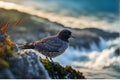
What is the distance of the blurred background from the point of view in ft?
78.3

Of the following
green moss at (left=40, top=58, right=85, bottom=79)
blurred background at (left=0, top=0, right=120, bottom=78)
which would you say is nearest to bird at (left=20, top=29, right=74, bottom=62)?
green moss at (left=40, top=58, right=85, bottom=79)

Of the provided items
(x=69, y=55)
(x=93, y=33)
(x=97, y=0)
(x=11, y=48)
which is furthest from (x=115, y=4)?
(x=11, y=48)

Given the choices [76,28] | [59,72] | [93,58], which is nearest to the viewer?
[59,72]

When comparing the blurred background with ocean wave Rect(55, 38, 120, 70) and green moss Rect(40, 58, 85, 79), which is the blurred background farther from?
green moss Rect(40, 58, 85, 79)

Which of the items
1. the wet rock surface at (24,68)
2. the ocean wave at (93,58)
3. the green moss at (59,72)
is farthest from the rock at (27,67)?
the ocean wave at (93,58)

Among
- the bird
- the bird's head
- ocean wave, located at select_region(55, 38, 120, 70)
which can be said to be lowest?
the bird

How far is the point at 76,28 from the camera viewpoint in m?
25.2

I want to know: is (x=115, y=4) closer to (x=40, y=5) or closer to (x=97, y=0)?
(x=97, y=0)

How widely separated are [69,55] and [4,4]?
4819 millimetres

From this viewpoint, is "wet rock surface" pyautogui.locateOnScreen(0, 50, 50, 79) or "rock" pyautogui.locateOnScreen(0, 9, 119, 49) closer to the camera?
"wet rock surface" pyautogui.locateOnScreen(0, 50, 50, 79)

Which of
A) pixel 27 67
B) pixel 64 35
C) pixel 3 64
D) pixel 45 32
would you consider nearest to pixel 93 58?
pixel 45 32

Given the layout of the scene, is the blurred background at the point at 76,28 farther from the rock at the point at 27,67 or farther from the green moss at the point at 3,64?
the green moss at the point at 3,64

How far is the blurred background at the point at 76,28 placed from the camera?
23.9 metres

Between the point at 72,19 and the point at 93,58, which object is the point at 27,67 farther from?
the point at 72,19
